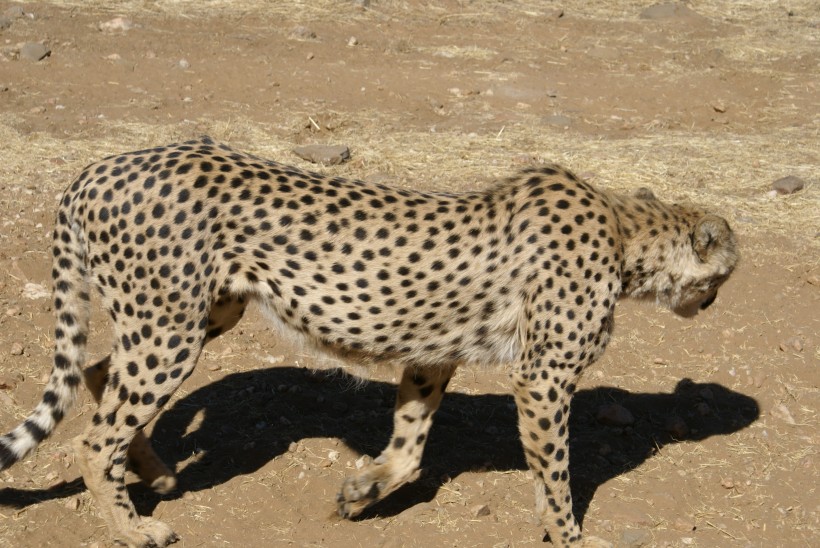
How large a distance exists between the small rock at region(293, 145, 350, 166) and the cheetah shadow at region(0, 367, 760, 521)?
284 centimetres

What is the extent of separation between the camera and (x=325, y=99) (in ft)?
37.2

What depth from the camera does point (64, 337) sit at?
18.0 ft

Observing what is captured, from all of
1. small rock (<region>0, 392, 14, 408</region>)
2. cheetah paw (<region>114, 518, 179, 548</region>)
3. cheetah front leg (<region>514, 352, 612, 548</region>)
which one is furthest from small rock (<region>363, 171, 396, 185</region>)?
cheetah paw (<region>114, 518, 179, 548</region>)

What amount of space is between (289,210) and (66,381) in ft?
4.75

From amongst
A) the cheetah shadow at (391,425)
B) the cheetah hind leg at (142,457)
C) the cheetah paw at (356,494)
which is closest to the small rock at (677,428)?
the cheetah shadow at (391,425)

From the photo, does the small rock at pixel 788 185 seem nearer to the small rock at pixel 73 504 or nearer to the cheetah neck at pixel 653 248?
the cheetah neck at pixel 653 248

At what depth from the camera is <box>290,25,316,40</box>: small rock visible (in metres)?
13.3

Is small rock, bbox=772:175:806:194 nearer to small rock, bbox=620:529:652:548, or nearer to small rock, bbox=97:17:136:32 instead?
small rock, bbox=620:529:652:548

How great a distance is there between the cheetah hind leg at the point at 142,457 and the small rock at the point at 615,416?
2741 millimetres

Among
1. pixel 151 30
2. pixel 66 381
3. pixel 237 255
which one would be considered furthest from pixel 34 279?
pixel 151 30

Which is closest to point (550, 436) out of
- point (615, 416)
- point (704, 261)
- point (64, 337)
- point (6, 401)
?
point (704, 261)

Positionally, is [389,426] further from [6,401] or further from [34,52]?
[34,52]

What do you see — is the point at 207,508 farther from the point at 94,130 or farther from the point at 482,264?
the point at 94,130

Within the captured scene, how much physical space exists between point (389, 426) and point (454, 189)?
3.02 meters
